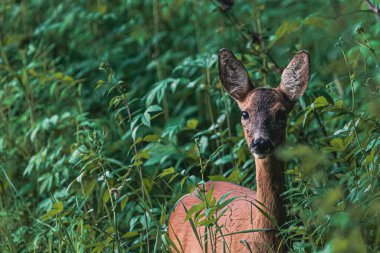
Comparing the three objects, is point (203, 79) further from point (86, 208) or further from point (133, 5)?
point (133, 5)

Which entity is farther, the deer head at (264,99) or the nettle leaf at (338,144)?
the deer head at (264,99)

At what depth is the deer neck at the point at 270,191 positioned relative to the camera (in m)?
3.89

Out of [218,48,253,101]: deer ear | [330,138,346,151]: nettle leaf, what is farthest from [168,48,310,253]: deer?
[330,138,346,151]: nettle leaf

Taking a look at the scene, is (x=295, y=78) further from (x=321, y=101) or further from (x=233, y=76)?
(x=321, y=101)

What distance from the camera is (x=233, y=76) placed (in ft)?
14.5

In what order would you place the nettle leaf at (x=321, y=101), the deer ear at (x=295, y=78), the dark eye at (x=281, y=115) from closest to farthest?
the nettle leaf at (x=321, y=101), the dark eye at (x=281, y=115), the deer ear at (x=295, y=78)

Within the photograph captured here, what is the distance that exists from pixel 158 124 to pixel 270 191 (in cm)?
262

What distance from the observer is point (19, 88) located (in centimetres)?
577

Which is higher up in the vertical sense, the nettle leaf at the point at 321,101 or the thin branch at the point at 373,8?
the thin branch at the point at 373,8

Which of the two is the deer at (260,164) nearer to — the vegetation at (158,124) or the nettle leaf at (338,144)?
the vegetation at (158,124)

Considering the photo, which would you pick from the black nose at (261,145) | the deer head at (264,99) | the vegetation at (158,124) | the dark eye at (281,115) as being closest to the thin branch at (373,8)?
the vegetation at (158,124)

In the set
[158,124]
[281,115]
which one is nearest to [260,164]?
[281,115]

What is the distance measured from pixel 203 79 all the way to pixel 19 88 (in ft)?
4.13

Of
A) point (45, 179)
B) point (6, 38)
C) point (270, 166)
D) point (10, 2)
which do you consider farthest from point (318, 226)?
point (10, 2)
